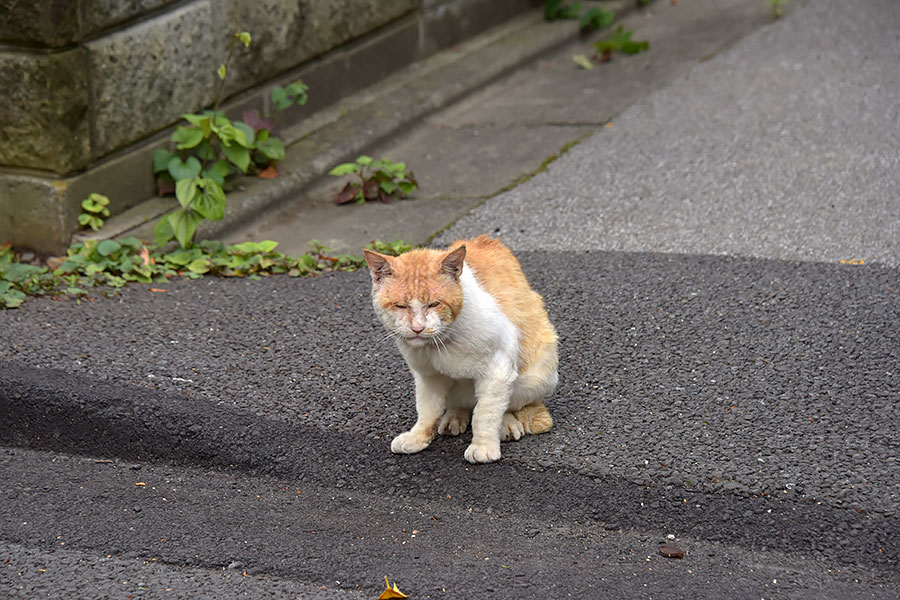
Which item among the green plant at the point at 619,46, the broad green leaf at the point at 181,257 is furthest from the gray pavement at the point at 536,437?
the green plant at the point at 619,46

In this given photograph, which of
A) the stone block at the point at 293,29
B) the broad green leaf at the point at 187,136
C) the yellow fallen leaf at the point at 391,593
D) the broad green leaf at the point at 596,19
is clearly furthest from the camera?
the broad green leaf at the point at 596,19

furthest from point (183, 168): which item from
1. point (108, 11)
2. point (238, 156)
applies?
point (108, 11)

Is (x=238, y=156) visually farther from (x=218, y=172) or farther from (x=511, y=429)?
(x=511, y=429)

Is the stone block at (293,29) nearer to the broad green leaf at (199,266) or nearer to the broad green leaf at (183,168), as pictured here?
the broad green leaf at (183,168)

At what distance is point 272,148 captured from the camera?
578 cm

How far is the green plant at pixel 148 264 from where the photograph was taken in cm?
465

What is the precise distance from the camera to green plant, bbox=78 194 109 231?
5.00 metres

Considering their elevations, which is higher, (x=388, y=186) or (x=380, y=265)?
(x=380, y=265)

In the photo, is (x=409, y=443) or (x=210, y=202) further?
(x=210, y=202)

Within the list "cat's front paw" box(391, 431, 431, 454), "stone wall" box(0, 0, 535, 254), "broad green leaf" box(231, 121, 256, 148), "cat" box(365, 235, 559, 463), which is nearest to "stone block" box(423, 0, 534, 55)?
"stone wall" box(0, 0, 535, 254)

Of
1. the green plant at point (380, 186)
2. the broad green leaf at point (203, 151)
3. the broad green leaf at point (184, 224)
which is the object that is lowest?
the green plant at point (380, 186)

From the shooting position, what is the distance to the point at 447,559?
302cm

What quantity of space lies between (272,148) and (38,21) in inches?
60.3

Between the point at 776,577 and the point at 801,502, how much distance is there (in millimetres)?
288
